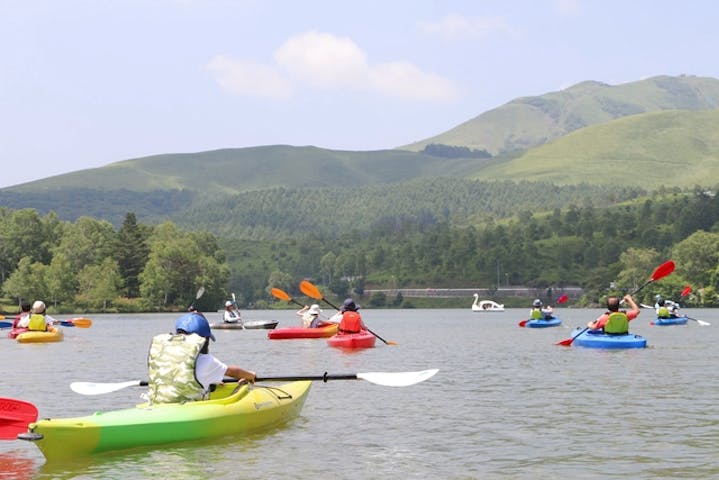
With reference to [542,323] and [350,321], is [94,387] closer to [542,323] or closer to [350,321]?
[350,321]

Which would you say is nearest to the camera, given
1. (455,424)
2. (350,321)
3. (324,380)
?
(324,380)

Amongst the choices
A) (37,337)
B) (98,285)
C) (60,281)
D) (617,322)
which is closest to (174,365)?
(617,322)

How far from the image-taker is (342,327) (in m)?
53.8

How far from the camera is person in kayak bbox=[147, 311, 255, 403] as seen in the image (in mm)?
→ 20812

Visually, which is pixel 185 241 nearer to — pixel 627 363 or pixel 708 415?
pixel 627 363

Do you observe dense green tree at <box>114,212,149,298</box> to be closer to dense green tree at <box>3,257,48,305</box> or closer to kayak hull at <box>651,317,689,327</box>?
dense green tree at <box>3,257,48,305</box>

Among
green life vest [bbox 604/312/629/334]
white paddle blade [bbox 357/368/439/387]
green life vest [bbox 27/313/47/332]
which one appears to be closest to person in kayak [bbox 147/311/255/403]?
white paddle blade [bbox 357/368/439/387]

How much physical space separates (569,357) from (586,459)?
27.6 metres

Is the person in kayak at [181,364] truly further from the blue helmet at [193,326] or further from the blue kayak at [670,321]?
the blue kayak at [670,321]

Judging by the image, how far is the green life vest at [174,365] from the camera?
20.8 meters

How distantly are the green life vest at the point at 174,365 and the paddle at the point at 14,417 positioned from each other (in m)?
2.45

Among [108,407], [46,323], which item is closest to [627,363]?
[108,407]

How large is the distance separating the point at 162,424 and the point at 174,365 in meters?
1.34

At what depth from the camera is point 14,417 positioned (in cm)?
1969
